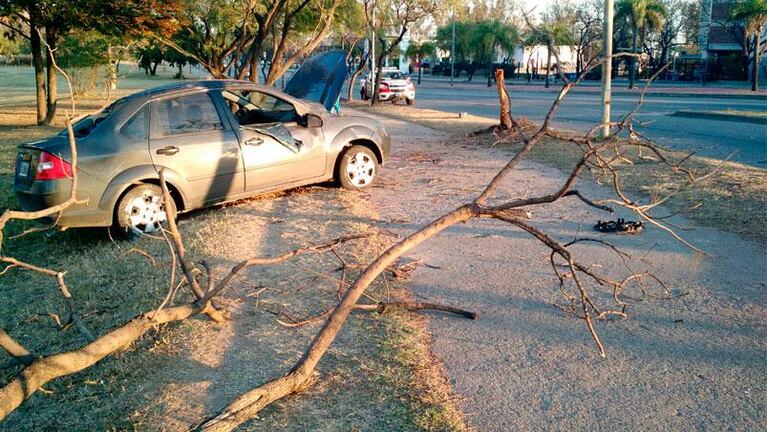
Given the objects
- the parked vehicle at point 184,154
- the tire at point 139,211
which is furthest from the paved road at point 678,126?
the tire at point 139,211

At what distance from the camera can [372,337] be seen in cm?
491

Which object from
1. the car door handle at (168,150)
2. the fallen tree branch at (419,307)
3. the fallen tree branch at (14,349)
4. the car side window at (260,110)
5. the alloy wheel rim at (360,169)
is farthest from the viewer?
the alloy wheel rim at (360,169)

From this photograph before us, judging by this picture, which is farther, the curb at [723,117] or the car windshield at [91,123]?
the curb at [723,117]

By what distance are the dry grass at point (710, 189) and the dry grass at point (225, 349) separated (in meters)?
1.97

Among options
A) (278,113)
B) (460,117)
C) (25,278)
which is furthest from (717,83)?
(25,278)

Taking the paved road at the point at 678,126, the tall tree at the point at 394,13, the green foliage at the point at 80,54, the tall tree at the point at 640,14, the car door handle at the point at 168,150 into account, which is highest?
the tall tree at the point at 640,14

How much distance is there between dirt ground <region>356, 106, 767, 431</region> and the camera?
157 inches

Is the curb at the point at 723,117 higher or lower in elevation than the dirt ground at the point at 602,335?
higher

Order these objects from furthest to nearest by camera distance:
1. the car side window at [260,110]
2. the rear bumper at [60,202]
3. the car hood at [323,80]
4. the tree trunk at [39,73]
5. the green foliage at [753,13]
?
the green foliage at [753,13] → the tree trunk at [39,73] → the car hood at [323,80] → the car side window at [260,110] → the rear bumper at [60,202]

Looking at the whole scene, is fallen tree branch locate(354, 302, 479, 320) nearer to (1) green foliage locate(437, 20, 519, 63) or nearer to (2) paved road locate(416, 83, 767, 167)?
(2) paved road locate(416, 83, 767, 167)

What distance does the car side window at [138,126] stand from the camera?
7.99 m

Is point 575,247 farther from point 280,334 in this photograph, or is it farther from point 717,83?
point 717,83

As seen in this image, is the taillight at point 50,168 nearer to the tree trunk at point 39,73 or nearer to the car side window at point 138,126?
the car side window at point 138,126

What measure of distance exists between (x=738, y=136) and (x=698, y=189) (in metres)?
8.19
